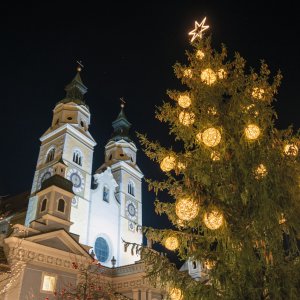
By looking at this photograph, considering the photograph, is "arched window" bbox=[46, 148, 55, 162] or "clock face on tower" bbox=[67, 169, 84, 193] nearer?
"clock face on tower" bbox=[67, 169, 84, 193]

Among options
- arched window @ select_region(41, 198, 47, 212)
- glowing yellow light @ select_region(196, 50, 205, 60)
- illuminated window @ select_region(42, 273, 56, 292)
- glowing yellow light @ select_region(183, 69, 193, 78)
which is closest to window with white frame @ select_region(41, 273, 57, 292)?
illuminated window @ select_region(42, 273, 56, 292)

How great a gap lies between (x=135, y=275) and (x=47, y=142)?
20.6m

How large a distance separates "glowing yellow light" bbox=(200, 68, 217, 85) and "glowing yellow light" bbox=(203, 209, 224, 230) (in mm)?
3575

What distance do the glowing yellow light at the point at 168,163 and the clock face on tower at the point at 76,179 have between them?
28002 millimetres

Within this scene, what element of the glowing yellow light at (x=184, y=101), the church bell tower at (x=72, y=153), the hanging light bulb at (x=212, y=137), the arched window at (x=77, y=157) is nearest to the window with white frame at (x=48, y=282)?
the church bell tower at (x=72, y=153)

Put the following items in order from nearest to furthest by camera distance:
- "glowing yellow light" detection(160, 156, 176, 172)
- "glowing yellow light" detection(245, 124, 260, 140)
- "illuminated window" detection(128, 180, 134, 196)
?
"glowing yellow light" detection(245, 124, 260, 140)
"glowing yellow light" detection(160, 156, 176, 172)
"illuminated window" detection(128, 180, 134, 196)

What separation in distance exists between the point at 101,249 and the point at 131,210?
873 cm

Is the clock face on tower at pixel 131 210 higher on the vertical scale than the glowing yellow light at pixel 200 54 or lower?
higher

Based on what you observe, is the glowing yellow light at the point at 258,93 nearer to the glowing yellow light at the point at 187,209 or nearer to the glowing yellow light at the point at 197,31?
the glowing yellow light at the point at 197,31

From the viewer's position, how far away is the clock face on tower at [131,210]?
41938 millimetres

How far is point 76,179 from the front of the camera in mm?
35344

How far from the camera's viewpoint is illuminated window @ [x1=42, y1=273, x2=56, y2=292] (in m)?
18.8

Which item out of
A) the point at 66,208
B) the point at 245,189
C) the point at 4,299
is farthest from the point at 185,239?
the point at 66,208

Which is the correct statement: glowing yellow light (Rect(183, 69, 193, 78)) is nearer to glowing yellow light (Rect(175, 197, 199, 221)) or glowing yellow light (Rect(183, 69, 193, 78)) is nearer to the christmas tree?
the christmas tree
